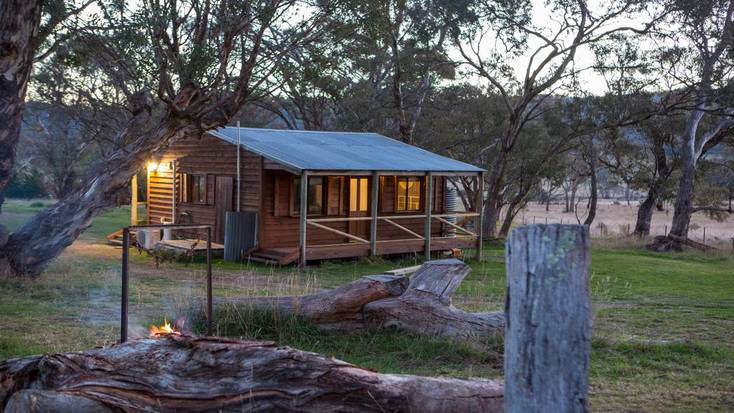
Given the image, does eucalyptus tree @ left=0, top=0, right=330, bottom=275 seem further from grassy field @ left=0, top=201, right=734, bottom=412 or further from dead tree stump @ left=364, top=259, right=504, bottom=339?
dead tree stump @ left=364, top=259, right=504, bottom=339

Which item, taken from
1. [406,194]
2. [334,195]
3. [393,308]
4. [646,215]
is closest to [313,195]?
[334,195]

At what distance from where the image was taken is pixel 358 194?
22.4 metres

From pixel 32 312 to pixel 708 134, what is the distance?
27.8 m

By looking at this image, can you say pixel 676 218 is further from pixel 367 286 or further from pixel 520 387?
pixel 520 387

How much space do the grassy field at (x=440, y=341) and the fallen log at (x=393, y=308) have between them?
7.2 inches

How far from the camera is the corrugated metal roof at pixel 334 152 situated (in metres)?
19.5

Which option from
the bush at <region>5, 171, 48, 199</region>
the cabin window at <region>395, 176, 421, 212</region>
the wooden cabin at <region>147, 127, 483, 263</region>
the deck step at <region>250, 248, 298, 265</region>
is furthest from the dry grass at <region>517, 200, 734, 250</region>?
the bush at <region>5, 171, 48, 199</region>

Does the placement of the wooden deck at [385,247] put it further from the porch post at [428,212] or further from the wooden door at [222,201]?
the wooden door at [222,201]

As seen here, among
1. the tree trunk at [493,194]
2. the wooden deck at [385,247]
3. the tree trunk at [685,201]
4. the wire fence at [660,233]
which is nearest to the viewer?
the wooden deck at [385,247]

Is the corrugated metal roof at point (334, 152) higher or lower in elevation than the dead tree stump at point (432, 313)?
higher

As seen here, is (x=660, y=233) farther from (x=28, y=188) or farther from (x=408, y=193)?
(x=28, y=188)

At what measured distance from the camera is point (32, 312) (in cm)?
1053

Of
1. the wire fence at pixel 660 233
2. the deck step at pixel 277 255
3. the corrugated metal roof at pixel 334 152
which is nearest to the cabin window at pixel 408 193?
the corrugated metal roof at pixel 334 152

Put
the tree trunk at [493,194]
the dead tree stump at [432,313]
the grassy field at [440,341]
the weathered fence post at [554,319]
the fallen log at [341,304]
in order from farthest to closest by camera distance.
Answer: the tree trunk at [493,194], the fallen log at [341,304], the dead tree stump at [432,313], the grassy field at [440,341], the weathered fence post at [554,319]
